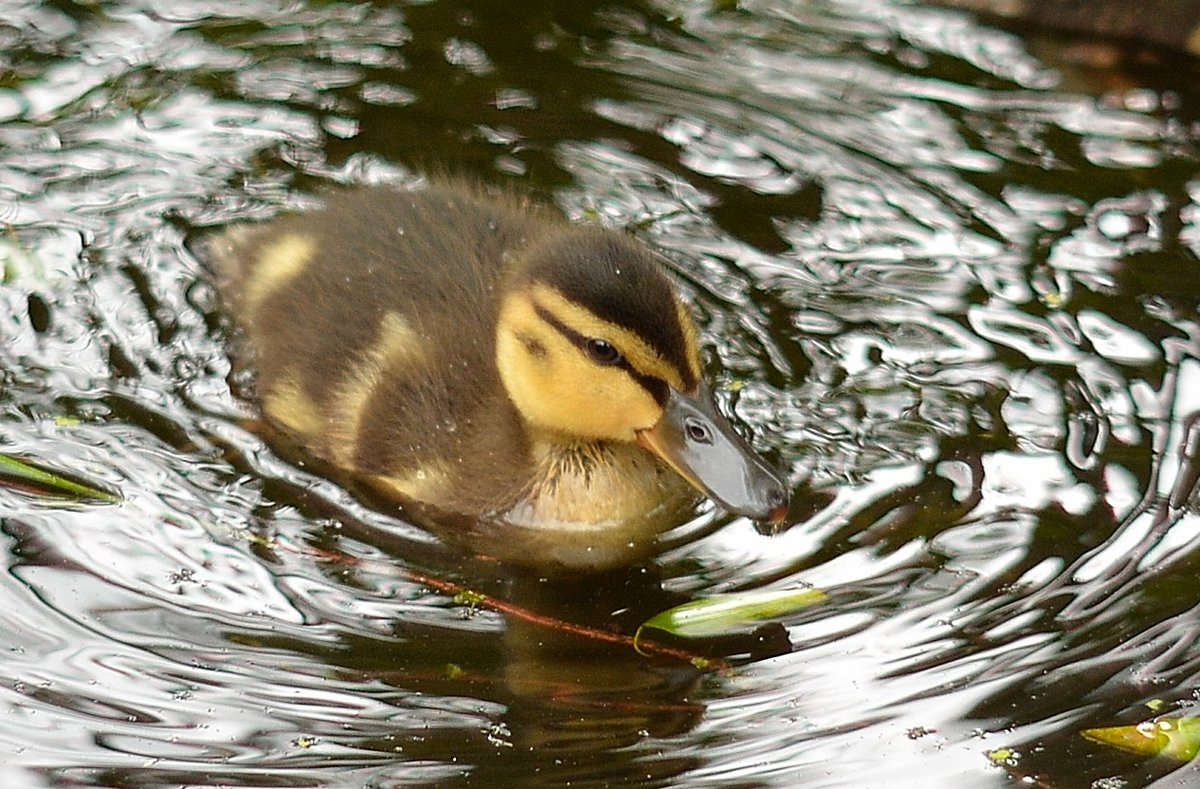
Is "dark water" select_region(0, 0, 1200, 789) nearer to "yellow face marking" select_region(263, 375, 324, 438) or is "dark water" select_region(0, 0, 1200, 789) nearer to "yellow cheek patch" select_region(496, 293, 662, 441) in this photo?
"yellow face marking" select_region(263, 375, 324, 438)

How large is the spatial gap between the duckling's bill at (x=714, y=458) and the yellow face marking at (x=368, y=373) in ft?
1.70

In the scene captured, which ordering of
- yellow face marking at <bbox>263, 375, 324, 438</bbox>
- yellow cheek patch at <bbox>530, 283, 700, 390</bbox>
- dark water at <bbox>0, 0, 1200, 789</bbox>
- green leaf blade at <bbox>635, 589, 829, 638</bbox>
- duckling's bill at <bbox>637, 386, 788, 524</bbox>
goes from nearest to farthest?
dark water at <bbox>0, 0, 1200, 789</bbox>, green leaf blade at <bbox>635, 589, 829, 638</bbox>, duckling's bill at <bbox>637, 386, 788, 524</bbox>, yellow cheek patch at <bbox>530, 283, 700, 390</bbox>, yellow face marking at <bbox>263, 375, 324, 438</bbox>

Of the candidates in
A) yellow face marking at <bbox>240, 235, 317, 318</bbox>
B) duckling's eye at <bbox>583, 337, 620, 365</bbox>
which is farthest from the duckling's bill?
yellow face marking at <bbox>240, 235, 317, 318</bbox>

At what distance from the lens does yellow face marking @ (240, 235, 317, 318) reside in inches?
146

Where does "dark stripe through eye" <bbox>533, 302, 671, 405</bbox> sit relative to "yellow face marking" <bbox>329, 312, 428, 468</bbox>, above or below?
above

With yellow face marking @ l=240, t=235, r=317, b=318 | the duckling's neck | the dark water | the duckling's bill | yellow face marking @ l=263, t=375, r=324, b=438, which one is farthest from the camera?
yellow face marking @ l=240, t=235, r=317, b=318

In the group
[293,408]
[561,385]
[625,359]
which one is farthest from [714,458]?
[293,408]

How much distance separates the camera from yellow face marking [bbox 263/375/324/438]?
3582 mm

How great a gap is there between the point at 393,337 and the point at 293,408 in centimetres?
28

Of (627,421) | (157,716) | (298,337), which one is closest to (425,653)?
(157,716)

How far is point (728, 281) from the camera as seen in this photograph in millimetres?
4055

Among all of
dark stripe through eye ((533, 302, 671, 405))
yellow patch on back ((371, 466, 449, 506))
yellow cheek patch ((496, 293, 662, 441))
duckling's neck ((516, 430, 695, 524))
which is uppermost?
dark stripe through eye ((533, 302, 671, 405))

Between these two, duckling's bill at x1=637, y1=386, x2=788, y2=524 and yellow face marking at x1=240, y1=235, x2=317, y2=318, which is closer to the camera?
duckling's bill at x1=637, y1=386, x2=788, y2=524

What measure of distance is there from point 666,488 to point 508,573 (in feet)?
1.30
